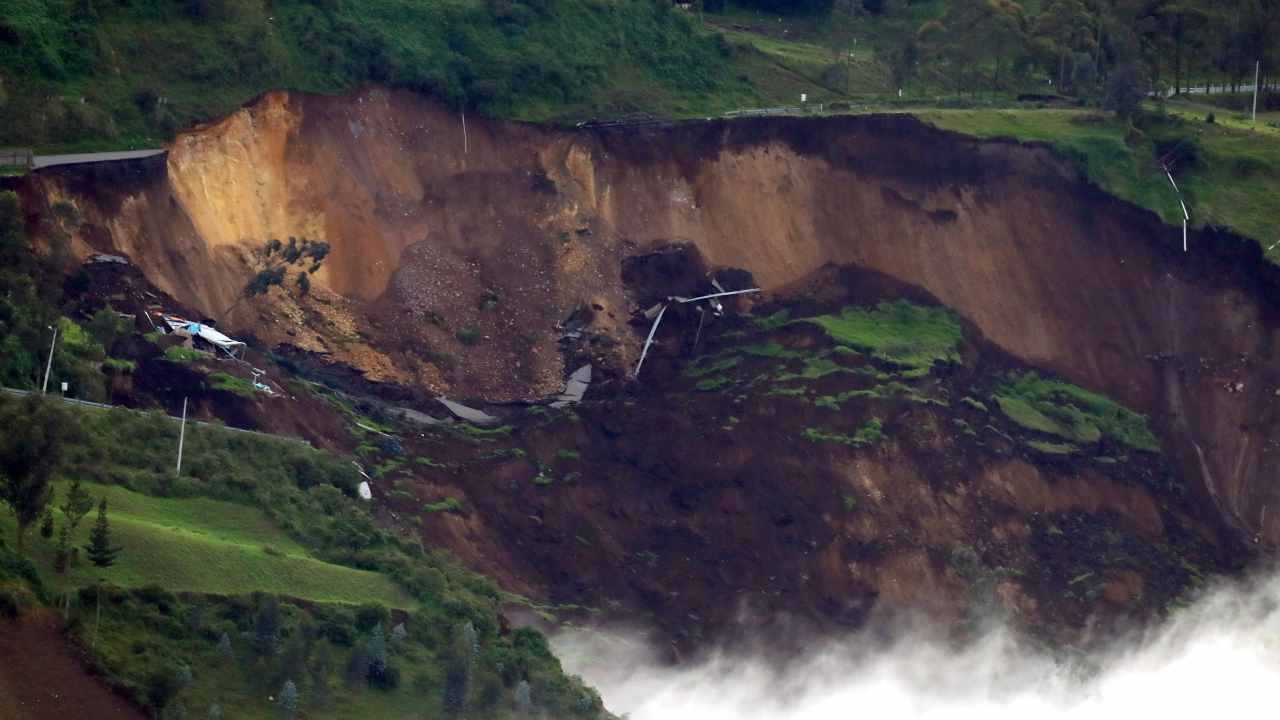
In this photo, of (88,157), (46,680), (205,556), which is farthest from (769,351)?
(46,680)

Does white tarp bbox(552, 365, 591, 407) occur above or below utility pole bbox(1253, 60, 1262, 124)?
below

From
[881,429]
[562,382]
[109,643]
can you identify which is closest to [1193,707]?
[881,429]

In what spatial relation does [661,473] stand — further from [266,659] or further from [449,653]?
[266,659]

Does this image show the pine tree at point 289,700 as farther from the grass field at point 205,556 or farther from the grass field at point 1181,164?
the grass field at point 1181,164

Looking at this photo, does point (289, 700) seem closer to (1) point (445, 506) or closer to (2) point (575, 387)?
(1) point (445, 506)

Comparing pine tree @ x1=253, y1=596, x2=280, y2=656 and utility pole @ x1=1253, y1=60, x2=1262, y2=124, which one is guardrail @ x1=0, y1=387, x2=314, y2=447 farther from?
utility pole @ x1=1253, y1=60, x2=1262, y2=124

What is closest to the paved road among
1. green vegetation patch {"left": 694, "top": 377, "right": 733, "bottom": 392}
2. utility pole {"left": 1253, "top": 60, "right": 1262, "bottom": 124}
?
green vegetation patch {"left": 694, "top": 377, "right": 733, "bottom": 392}
